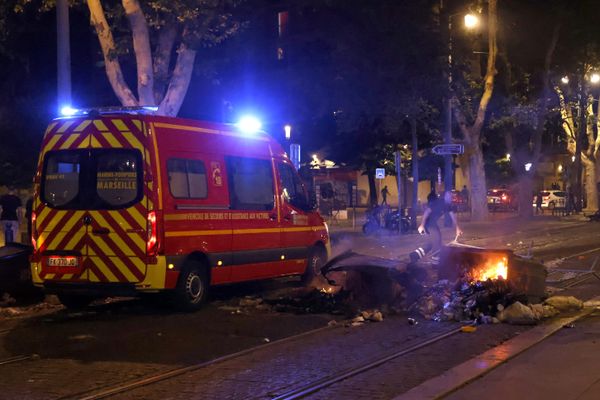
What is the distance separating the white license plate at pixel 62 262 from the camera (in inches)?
415

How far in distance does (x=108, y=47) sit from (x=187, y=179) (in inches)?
302

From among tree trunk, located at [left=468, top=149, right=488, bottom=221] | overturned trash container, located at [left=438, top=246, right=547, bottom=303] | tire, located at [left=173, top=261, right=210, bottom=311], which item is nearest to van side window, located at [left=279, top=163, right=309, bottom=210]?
tire, located at [left=173, top=261, right=210, bottom=311]

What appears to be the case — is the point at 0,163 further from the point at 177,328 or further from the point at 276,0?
the point at 177,328

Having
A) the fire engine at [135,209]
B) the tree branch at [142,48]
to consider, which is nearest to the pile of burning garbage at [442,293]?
the fire engine at [135,209]

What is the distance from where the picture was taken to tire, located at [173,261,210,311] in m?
10.7

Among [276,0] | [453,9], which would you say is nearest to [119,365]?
[276,0]

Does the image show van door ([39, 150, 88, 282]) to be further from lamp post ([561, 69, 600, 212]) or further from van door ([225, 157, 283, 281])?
lamp post ([561, 69, 600, 212])

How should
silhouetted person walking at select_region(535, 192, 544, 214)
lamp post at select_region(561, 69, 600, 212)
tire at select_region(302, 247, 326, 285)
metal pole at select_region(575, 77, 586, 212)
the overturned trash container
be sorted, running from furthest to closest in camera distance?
silhouetted person walking at select_region(535, 192, 544, 214) → metal pole at select_region(575, 77, 586, 212) → lamp post at select_region(561, 69, 600, 212) → tire at select_region(302, 247, 326, 285) → the overturned trash container

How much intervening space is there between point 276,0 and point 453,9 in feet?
23.2

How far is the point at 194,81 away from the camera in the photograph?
2555 centimetres

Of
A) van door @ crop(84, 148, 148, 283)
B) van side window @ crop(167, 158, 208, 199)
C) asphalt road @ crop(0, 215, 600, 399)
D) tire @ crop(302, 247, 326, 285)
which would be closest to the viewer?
asphalt road @ crop(0, 215, 600, 399)

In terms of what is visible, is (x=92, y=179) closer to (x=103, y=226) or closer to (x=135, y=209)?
(x=103, y=226)

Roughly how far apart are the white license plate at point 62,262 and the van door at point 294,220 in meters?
3.69

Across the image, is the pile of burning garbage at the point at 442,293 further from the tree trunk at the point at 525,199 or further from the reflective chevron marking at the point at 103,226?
the tree trunk at the point at 525,199
